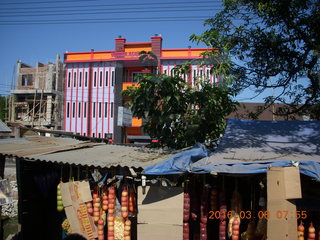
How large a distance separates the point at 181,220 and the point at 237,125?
2.56 meters

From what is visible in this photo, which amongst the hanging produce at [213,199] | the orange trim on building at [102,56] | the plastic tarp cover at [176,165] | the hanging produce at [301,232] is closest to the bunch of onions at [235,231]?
the hanging produce at [213,199]

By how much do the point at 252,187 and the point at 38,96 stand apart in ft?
83.0

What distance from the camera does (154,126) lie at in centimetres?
712

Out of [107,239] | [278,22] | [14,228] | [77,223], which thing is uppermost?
[278,22]

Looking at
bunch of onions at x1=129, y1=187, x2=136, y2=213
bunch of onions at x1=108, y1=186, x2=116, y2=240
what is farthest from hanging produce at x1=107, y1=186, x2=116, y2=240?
bunch of onions at x1=129, y1=187, x2=136, y2=213

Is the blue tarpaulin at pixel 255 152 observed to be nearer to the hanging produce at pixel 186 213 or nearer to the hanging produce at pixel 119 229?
the hanging produce at pixel 186 213

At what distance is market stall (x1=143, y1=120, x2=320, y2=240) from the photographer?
417cm

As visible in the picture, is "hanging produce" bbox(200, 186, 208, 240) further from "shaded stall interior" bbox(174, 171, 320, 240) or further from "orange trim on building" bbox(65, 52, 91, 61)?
"orange trim on building" bbox(65, 52, 91, 61)

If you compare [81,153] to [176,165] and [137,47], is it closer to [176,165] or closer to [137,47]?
[176,165]

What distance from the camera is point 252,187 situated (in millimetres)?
5273

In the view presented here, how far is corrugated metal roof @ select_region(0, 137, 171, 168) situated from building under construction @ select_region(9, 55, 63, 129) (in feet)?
66.4

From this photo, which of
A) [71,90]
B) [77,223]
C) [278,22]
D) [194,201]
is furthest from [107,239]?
[71,90]

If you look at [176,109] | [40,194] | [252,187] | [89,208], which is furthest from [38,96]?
[252,187]

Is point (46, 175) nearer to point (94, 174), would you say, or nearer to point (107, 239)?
point (94, 174)
